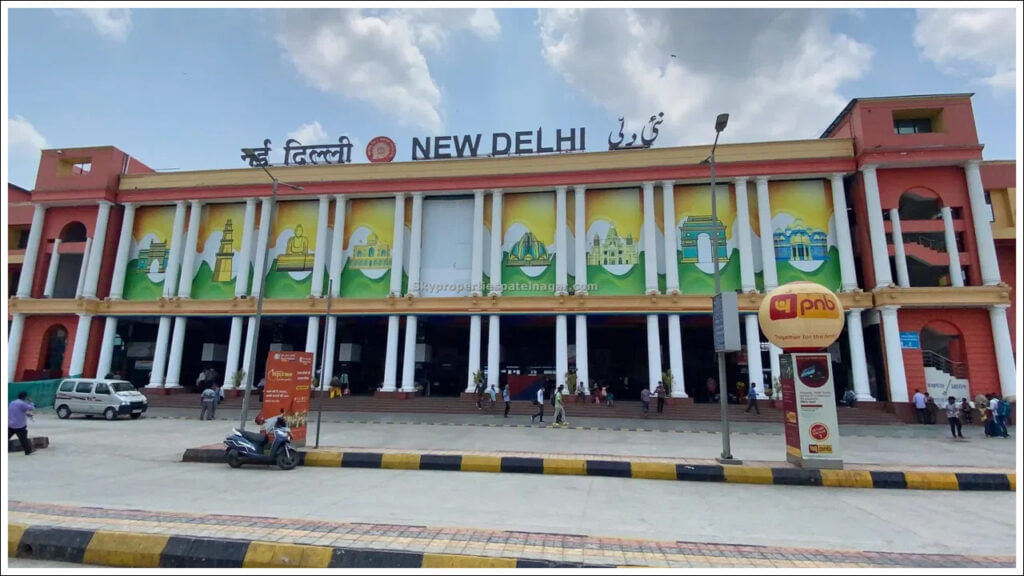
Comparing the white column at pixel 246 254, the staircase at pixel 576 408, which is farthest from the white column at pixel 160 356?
the white column at pixel 246 254

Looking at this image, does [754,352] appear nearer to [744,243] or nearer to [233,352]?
[744,243]

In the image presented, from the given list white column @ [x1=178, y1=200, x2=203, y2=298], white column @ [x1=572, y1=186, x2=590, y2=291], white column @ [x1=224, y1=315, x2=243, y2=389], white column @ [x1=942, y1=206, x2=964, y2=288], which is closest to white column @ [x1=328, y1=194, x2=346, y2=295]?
white column @ [x1=224, y1=315, x2=243, y2=389]

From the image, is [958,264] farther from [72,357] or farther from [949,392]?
[72,357]

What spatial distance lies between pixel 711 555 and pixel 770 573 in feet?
2.90

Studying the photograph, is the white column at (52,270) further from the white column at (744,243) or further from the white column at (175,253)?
the white column at (744,243)

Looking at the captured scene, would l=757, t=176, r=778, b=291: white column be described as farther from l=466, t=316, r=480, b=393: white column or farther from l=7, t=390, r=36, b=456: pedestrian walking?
l=7, t=390, r=36, b=456: pedestrian walking

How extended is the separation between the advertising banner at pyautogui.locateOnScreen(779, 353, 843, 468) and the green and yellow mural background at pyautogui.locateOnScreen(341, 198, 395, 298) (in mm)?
22606

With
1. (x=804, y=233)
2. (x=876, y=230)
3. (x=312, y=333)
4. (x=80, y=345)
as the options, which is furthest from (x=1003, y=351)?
(x=80, y=345)

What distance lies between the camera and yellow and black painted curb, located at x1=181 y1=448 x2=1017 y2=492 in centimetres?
1053

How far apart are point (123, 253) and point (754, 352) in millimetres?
37051

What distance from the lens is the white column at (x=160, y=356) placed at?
3003 cm

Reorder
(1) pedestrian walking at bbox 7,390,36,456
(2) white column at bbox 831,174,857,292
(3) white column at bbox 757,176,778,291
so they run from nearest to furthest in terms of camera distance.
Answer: (1) pedestrian walking at bbox 7,390,36,456
(2) white column at bbox 831,174,857,292
(3) white column at bbox 757,176,778,291

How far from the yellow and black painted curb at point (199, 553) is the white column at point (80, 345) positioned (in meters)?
31.1

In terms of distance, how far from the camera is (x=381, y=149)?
31859 mm
